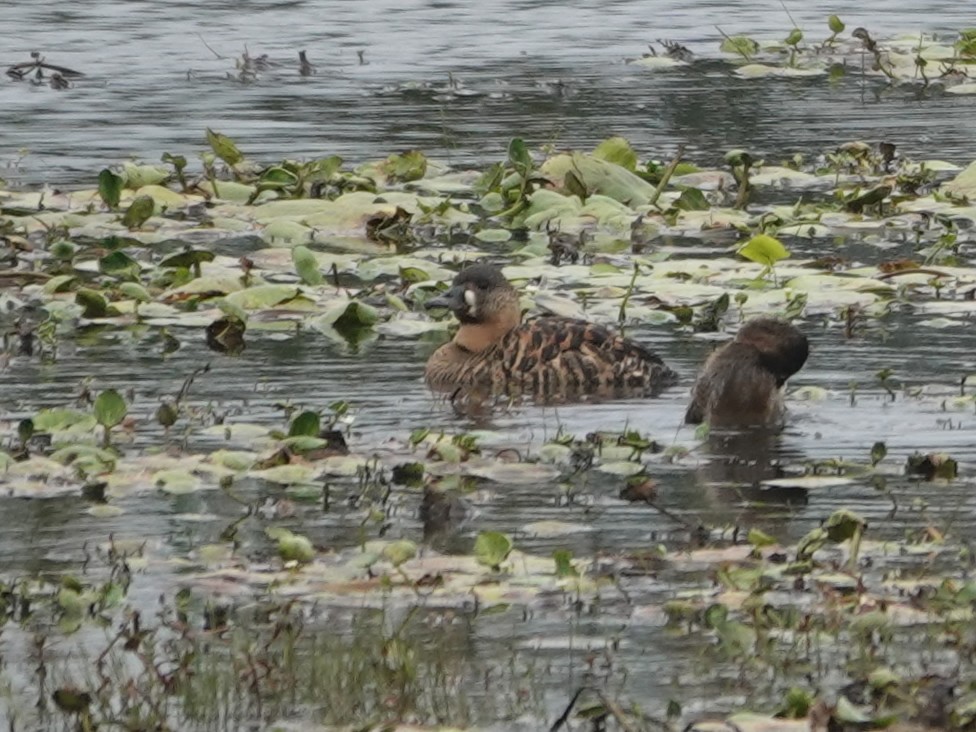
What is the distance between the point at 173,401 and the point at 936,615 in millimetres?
4083

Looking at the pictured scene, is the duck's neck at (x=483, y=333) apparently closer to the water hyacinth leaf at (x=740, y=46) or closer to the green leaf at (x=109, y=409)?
the green leaf at (x=109, y=409)

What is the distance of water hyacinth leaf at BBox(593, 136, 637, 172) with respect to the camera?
50.9 ft

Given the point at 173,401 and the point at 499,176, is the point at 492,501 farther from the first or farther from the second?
the point at 499,176

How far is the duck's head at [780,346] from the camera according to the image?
10375 millimetres

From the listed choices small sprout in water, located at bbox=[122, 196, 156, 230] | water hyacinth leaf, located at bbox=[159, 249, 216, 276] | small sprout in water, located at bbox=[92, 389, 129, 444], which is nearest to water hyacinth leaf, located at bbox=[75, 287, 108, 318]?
water hyacinth leaf, located at bbox=[159, 249, 216, 276]

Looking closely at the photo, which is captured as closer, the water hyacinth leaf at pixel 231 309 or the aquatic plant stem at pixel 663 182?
the water hyacinth leaf at pixel 231 309

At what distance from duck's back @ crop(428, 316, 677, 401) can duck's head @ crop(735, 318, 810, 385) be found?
2.15 feet

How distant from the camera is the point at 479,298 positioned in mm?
11758

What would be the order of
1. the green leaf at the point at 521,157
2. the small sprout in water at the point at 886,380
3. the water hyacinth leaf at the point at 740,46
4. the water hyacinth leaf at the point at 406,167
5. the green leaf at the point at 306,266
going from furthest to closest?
1. the water hyacinth leaf at the point at 740,46
2. the water hyacinth leaf at the point at 406,167
3. the green leaf at the point at 521,157
4. the green leaf at the point at 306,266
5. the small sprout in water at the point at 886,380

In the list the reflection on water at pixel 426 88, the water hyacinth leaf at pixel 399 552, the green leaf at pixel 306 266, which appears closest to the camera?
the water hyacinth leaf at pixel 399 552

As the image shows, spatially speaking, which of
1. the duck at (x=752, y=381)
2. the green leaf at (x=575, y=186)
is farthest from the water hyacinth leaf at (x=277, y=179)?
the duck at (x=752, y=381)

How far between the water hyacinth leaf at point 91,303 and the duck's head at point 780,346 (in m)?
3.23

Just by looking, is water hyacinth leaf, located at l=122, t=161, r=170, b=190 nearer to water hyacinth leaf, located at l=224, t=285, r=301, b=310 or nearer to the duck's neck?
water hyacinth leaf, located at l=224, t=285, r=301, b=310

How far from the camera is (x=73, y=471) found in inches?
357
